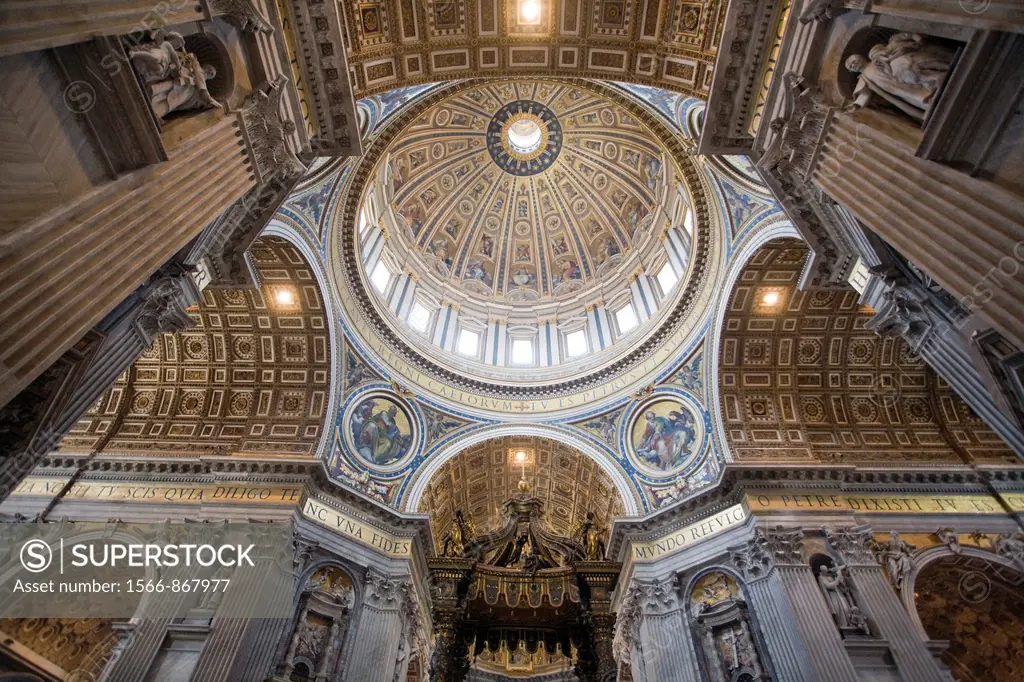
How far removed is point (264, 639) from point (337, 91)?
11.7 metres

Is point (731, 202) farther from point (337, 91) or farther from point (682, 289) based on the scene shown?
point (337, 91)

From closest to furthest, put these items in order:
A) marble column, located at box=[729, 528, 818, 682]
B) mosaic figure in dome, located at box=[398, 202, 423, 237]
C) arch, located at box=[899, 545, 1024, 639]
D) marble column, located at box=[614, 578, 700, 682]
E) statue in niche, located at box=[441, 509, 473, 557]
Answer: marble column, located at box=[729, 528, 818, 682]
statue in niche, located at box=[441, 509, 473, 557]
arch, located at box=[899, 545, 1024, 639]
marble column, located at box=[614, 578, 700, 682]
mosaic figure in dome, located at box=[398, 202, 423, 237]

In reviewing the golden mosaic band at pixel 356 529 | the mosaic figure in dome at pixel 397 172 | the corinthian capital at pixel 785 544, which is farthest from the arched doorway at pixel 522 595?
the mosaic figure in dome at pixel 397 172

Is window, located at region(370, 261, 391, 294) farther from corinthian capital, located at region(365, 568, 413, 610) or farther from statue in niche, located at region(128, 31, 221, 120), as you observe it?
statue in niche, located at region(128, 31, 221, 120)

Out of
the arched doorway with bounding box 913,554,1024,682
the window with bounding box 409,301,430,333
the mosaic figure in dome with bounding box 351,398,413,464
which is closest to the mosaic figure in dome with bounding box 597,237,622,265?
the window with bounding box 409,301,430,333

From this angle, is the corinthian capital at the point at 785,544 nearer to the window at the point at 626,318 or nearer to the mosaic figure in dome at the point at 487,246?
the window at the point at 626,318

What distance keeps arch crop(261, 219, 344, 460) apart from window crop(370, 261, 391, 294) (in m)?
3.92

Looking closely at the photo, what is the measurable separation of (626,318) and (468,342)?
699 centimetres

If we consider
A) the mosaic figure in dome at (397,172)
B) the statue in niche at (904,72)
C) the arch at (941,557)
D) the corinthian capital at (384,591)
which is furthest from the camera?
the mosaic figure in dome at (397,172)

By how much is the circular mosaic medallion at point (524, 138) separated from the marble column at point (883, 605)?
2047 cm

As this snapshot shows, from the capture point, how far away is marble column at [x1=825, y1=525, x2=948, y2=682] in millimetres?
11070

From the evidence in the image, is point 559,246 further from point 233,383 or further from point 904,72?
point 904,72

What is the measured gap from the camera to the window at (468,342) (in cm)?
2346

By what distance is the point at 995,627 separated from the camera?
1409 cm
